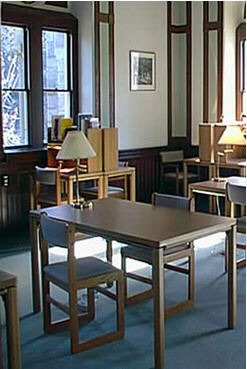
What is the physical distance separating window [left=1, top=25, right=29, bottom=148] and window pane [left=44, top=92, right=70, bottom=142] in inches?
11.7

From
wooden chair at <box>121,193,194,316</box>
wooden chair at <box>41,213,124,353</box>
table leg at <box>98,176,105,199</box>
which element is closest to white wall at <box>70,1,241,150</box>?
table leg at <box>98,176,105,199</box>

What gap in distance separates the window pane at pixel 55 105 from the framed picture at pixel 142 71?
3.03ft

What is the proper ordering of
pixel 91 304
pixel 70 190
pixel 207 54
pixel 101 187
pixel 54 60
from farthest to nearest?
pixel 207 54, pixel 54 60, pixel 101 187, pixel 70 190, pixel 91 304

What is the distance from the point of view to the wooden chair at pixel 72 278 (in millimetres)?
3211

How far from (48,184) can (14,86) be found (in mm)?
1327

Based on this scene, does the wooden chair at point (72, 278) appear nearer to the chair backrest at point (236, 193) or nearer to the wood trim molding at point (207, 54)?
the chair backrest at point (236, 193)

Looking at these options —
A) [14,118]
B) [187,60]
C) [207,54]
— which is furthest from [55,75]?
[207,54]

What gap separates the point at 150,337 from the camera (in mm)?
3502

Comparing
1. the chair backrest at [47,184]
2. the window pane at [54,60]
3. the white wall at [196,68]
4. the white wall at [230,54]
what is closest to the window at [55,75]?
the window pane at [54,60]

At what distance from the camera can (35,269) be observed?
389 centimetres

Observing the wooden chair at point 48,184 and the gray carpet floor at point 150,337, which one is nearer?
the gray carpet floor at point 150,337

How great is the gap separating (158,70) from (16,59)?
2.13 meters

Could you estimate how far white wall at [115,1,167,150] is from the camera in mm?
7141

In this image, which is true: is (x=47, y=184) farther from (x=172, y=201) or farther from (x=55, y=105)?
(x=172, y=201)
